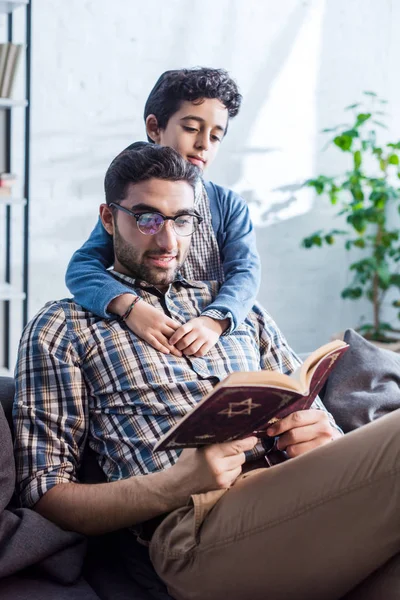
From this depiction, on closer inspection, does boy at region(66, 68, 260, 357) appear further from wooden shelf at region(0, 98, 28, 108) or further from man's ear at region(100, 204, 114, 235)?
wooden shelf at region(0, 98, 28, 108)

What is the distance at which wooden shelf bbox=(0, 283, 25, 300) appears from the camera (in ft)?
11.4

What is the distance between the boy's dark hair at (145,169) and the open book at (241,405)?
1.98 feet

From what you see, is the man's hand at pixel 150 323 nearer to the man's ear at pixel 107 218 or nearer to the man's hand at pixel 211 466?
the man's ear at pixel 107 218

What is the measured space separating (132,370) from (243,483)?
0.38 meters

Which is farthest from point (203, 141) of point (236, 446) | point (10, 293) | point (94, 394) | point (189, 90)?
point (10, 293)

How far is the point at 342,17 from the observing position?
14.7 feet

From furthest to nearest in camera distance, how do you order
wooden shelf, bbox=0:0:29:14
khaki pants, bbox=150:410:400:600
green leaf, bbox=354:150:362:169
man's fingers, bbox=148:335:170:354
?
green leaf, bbox=354:150:362:169 → wooden shelf, bbox=0:0:29:14 → man's fingers, bbox=148:335:170:354 → khaki pants, bbox=150:410:400:600

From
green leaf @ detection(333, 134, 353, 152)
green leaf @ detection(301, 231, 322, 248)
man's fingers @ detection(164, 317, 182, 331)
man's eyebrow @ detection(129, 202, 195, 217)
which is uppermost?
man's eyebrow @ detection(129, 202, 195, 217)

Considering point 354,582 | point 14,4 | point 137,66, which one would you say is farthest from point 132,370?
point 137,66

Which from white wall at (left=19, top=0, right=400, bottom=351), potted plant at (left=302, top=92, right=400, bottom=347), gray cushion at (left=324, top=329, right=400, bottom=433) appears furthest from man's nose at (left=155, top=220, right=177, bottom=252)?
potted plant at (left=302, top=92, right=400, bottom=347)

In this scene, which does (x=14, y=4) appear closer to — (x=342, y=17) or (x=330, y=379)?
(x=342, y=17)

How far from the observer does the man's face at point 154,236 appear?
1705 mm

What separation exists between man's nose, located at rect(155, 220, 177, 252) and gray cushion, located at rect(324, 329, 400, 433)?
1.86 ft

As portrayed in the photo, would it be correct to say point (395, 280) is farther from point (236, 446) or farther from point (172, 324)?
point (236, 446)
